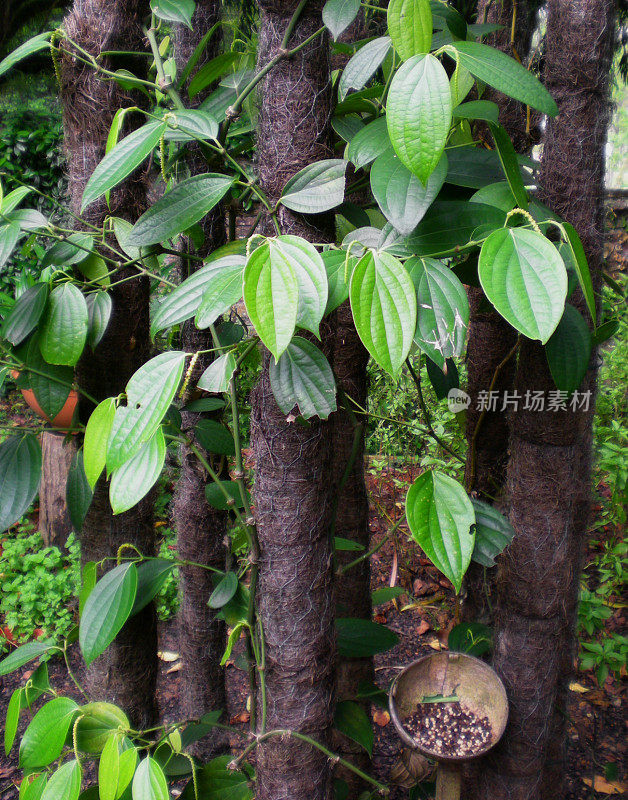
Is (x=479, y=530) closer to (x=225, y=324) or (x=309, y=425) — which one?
(x=309, y=425)

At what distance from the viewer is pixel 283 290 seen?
0.47 m

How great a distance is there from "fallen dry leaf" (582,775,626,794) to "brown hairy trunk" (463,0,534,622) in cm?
52

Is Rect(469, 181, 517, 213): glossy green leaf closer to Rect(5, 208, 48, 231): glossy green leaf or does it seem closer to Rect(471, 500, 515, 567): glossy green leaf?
Rect(471, 500, 515, 567): glossy green leaf

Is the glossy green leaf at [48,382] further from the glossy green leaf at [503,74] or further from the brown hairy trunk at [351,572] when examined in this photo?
the glossy green leaf at [503,74]

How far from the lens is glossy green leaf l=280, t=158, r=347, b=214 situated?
595 mm

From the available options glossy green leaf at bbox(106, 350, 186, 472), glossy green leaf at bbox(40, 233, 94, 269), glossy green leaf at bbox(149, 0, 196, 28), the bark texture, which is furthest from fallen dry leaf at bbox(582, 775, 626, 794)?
the bark texture

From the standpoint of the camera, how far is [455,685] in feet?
2.93

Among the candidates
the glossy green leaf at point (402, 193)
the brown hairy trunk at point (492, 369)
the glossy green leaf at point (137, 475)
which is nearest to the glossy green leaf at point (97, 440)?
the glossy green leaf at point (137, 475)

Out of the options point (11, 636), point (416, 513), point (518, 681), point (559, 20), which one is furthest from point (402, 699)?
point (11, 636)

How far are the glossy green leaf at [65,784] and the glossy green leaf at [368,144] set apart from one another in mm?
733

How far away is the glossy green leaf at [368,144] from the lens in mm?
605

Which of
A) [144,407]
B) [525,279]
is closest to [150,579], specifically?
[144,407]

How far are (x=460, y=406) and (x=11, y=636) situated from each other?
1.68 meters

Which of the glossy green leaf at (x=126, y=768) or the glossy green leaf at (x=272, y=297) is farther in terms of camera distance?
the glossy green leaf at (x=126, y=768)
